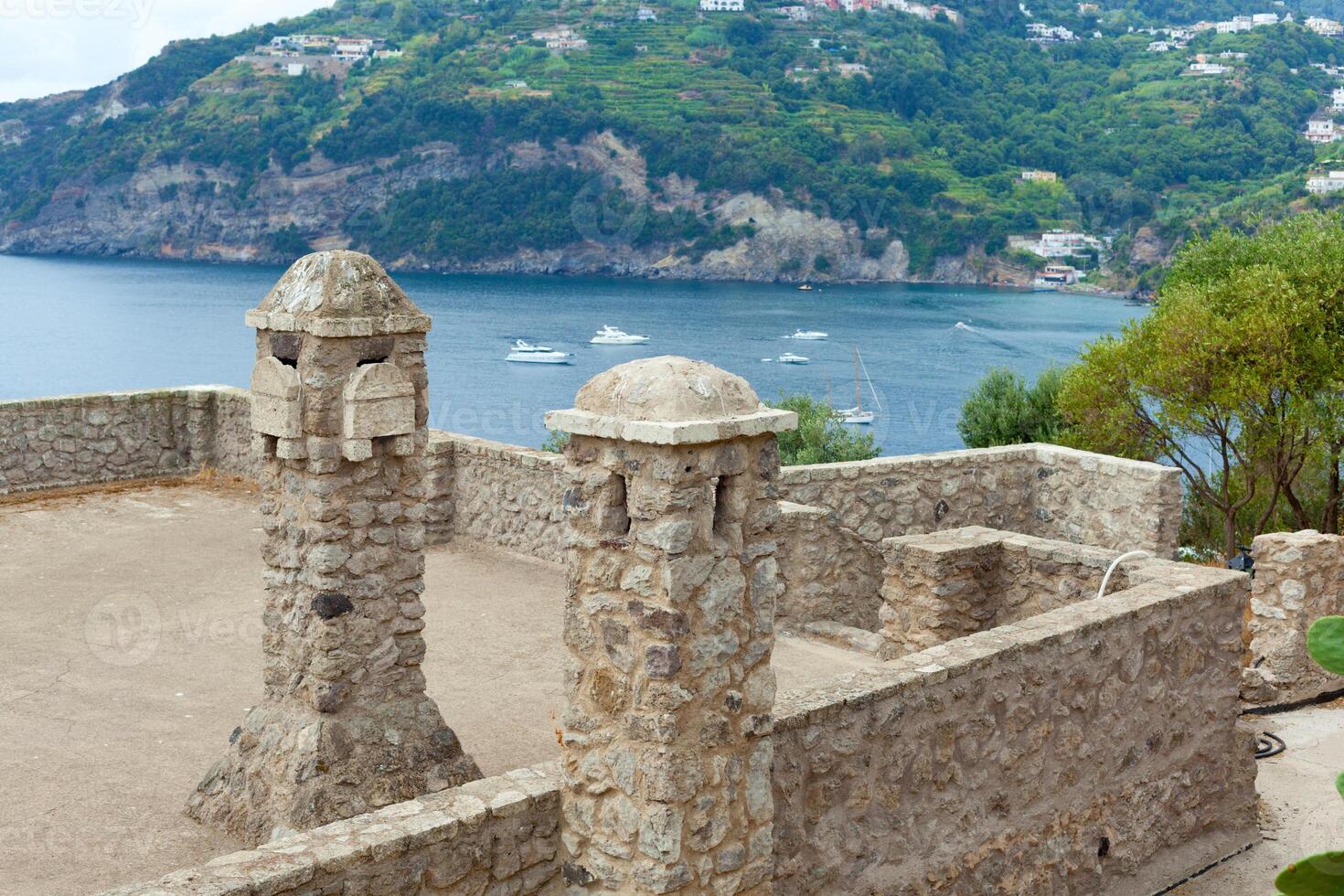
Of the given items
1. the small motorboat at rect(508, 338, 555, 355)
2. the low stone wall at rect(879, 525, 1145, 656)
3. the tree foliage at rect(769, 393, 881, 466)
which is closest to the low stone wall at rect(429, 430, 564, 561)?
the low stone wall at rect(879, 525, 1145, 656)

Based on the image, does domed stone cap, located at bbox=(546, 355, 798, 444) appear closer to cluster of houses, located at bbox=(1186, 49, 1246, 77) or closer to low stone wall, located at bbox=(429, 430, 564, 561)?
low stone wall, located at bbox=(429, 430, 564, 561)

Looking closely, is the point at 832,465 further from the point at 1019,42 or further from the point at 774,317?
A: the point at 1019,42

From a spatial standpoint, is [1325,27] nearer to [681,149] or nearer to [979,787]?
[681,149]

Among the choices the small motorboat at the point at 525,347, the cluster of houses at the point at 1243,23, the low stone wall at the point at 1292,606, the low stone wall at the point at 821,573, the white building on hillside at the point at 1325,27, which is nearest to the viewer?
the low stone wall at the point at 1292,606

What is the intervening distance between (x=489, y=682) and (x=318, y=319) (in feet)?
11.8

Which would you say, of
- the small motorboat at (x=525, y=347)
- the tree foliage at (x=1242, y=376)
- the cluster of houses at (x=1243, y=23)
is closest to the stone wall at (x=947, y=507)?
the tree foliage at (x=1242, y=376)

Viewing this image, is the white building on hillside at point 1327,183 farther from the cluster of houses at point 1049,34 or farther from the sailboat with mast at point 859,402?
the cluster of houses at point 1049,34

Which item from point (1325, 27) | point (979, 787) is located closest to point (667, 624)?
point (979, 787)

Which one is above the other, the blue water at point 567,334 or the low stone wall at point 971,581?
the low stone wall at point 971,581

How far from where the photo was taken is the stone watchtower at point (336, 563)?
7461 millimetres

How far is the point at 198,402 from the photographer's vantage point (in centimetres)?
1623

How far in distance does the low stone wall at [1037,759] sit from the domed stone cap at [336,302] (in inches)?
113

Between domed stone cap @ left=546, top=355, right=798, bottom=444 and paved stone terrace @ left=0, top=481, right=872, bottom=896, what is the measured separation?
3.52 meters

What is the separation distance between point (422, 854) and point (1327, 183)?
70.9 m
